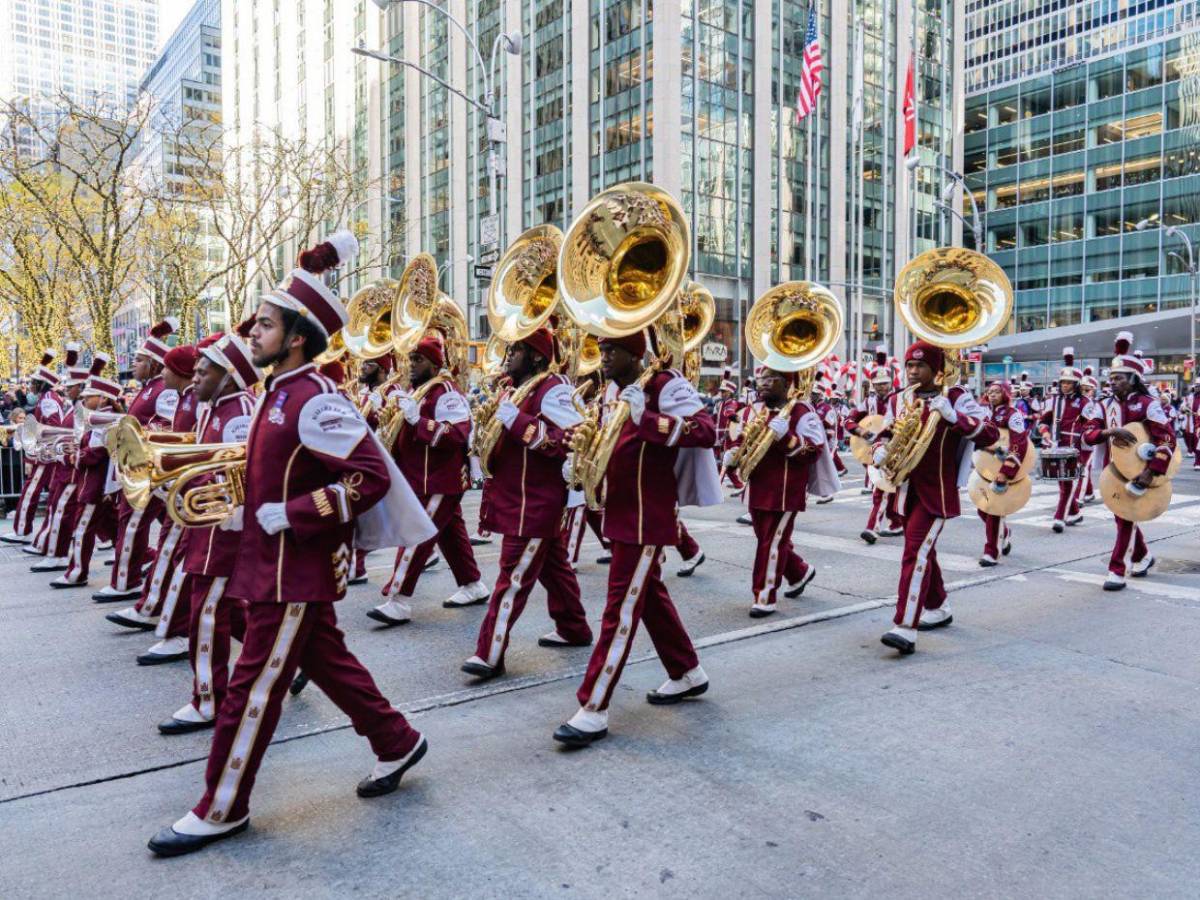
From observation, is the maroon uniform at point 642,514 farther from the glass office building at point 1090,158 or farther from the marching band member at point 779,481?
the glass office building at point 1090,158

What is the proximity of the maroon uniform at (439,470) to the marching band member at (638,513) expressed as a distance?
254 cm

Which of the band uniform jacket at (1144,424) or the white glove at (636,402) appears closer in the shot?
the white glove at (636,402)

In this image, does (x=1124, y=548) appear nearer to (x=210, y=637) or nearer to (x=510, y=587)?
(x=510, y=587)

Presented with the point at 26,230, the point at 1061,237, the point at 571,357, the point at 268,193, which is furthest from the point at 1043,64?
the point at 571,357

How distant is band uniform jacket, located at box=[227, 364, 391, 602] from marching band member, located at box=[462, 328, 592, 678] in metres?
2.01

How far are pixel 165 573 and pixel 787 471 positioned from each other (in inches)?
186

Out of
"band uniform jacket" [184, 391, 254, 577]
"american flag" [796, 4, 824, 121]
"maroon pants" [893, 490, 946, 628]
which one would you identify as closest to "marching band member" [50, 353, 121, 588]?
"band uniform jacket" [184, 391, 254, 577]

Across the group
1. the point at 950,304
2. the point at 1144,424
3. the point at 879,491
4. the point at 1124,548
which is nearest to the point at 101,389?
the point at 950,304

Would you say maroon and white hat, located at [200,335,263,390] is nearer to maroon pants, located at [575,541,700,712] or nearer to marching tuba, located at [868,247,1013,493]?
maroon pants, located at [575,541,700,712]

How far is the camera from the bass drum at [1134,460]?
8719mm

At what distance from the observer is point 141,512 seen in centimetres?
776

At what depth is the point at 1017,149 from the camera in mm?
63406

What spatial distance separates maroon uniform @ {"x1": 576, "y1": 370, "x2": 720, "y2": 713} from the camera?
15.9 feet

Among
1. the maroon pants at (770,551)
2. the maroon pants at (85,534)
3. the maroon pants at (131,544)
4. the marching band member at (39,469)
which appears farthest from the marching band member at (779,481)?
the marching band member at (39,469)
